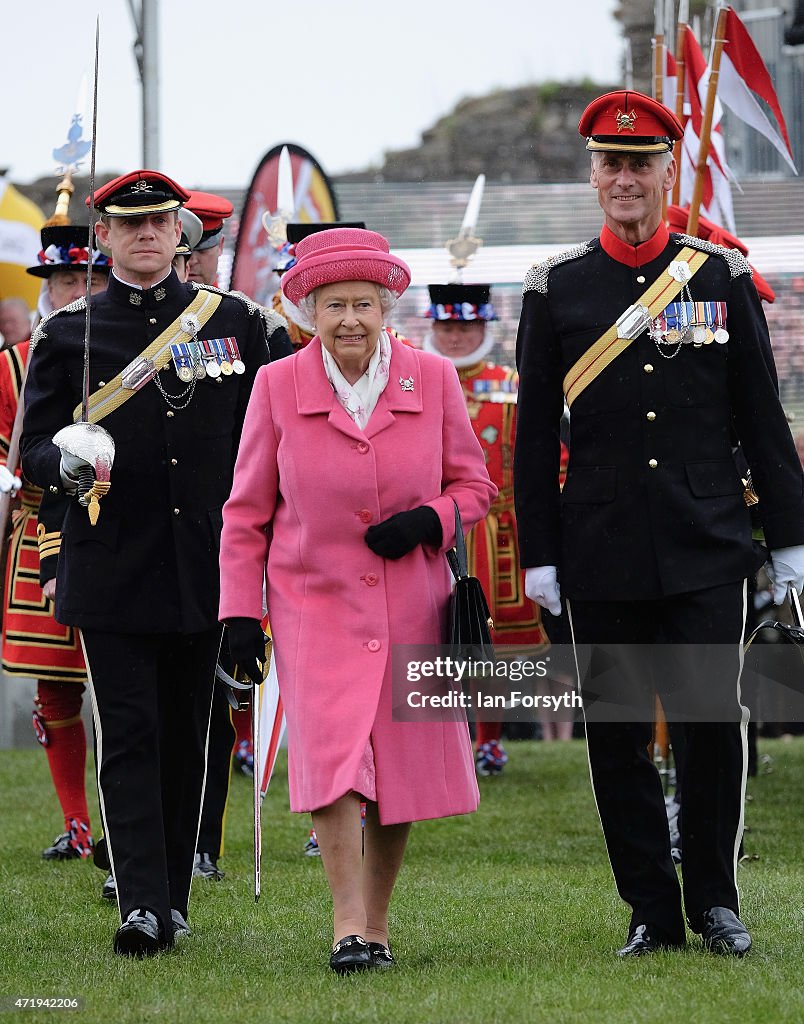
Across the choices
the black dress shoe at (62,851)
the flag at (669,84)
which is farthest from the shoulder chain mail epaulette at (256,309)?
the flag at (669,84)

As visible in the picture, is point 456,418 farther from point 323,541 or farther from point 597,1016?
point 597,1016

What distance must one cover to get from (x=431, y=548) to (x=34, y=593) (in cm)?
263

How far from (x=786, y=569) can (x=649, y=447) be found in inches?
17.3

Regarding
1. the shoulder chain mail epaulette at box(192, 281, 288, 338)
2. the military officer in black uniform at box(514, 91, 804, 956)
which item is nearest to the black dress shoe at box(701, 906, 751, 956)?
the military officer in black uniform at box(514, 91, 804, 956)

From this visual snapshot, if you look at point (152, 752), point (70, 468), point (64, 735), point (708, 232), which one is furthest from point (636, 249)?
point (64, 735)

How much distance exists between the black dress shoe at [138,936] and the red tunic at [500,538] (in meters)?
4.26

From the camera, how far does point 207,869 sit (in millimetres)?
6523

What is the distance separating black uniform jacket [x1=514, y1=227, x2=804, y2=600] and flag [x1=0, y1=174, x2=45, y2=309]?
784 cm

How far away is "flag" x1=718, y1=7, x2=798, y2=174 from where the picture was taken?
8.01 m

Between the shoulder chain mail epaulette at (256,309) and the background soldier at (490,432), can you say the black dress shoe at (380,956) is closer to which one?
the shoulder chain mail epaulette at (256,309)

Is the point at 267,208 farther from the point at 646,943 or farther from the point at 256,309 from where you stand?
the point at 646,943

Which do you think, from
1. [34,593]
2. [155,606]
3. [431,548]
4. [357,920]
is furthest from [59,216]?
[357,920]

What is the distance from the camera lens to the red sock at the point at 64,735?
7.31 m

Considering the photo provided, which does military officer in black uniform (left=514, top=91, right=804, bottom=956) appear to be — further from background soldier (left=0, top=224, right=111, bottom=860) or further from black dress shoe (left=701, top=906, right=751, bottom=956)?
background soldier (left=0, top=224, right=111, bottom=860)
